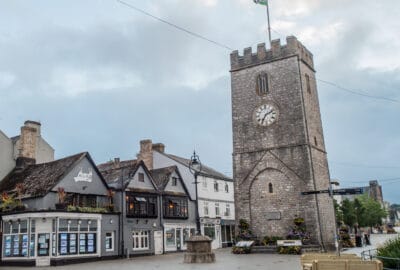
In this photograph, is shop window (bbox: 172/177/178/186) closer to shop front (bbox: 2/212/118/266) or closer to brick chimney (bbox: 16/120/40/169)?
shop front (bbox: 2/212/118/266)

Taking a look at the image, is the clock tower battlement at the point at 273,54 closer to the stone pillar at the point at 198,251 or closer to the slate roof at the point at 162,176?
the slate roof at the point at 162,176

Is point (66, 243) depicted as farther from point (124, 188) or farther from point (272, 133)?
point (272, 133)

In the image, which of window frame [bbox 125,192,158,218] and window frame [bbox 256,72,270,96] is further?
window frame [bbox 256,72,270,96]

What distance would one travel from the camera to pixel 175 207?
39219 mm

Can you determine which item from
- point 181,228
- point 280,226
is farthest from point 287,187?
point 181,228

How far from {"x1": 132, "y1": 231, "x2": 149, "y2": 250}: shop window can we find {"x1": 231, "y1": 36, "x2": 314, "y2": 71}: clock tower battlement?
16.0 metres

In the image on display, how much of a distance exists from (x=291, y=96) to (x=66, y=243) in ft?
64.7

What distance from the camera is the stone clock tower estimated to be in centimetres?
3105

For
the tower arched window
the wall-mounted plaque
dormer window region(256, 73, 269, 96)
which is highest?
dormer window region(256, 73, 269, 96)

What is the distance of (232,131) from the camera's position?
35.0 meters

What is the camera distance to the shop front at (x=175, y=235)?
37469 millimetres

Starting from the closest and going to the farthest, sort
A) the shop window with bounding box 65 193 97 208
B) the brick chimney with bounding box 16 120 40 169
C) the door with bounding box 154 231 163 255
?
the shop window with bounding box 65 193 97 208, the brick chimney with bounding box 16 120 40 169, the door with bounding box 154 231 163 255

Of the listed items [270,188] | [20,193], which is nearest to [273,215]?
[270,188]

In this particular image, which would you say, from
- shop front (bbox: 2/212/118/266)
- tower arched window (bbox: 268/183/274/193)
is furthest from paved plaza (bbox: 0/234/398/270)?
tower arched window (bbox: 268/183/274/193)
